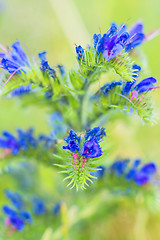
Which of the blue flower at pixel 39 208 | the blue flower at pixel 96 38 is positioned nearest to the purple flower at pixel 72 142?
the blue flower at pixel 96 38

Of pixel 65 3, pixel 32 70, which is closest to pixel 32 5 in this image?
pixel 65 3

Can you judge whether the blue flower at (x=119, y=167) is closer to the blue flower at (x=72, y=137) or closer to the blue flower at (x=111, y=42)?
the blue flower at (x=72, y=137)

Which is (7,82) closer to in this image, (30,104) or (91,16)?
(30,104)

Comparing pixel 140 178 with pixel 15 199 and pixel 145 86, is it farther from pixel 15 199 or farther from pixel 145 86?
pixel 15 199

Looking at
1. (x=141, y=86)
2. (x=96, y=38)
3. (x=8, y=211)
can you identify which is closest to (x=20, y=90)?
(x=96, y=38)

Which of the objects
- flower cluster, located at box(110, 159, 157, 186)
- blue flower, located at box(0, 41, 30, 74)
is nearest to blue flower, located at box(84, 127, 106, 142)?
blue flower, located at box(0, 41, 30, 74)

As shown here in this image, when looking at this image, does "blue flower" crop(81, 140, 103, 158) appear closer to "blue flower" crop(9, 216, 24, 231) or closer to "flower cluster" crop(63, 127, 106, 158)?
"flower cluster" crop(63, 127, 106, 158)
